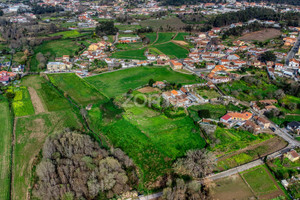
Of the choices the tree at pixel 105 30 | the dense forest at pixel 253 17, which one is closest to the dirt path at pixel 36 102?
the tree at pixel 105 30

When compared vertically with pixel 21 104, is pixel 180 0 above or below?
above

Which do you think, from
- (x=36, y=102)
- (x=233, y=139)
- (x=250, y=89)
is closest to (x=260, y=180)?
(x=233, y=139)

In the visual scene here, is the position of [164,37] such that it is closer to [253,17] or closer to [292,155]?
[253,17]

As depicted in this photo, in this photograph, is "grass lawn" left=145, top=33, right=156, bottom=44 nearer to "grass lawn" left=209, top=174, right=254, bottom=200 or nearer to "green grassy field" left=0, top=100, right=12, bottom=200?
"green grassy field" left=0, top=100, right=12, bottom=200

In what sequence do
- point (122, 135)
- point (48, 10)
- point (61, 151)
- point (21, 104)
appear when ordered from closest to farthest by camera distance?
point (61, 151), point (122, 135), point (21, 104), point (48, 10)

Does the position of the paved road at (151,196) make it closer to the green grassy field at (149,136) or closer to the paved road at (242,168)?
the green grassy field at (149,136)

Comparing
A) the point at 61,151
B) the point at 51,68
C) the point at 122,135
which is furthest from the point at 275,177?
the point at 51,68

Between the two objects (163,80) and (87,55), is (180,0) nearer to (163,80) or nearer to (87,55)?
(87,55)
